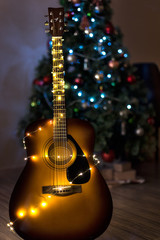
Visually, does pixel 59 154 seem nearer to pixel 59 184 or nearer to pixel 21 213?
pixel 59 184

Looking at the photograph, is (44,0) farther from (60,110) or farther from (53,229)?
(53,229)

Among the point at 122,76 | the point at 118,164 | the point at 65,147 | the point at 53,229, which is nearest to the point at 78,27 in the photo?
the point at 122,76

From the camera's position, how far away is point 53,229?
1.03 meters

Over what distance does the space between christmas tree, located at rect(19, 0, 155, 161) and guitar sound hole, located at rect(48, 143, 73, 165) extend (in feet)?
3.14

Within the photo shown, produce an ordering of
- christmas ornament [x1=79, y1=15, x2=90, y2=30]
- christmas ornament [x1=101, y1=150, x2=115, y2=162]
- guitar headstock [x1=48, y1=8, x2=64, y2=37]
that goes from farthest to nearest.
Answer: christmas ornament [x1=101, y1=150, x2=115, y2=162], christmas ornament [x1=79, y1=15, x2=90, y2=30], guitar headstock [x1=48, y1=8, x2=64, y2=37]

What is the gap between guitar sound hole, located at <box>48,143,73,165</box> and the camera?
112 centimetres

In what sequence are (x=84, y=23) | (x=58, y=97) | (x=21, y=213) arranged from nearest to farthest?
(x=21, y=213), (x=58, y=97), (x=84, y=23)

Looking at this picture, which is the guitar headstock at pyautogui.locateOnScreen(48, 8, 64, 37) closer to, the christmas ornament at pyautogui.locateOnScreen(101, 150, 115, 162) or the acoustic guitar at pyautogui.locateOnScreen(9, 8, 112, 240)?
the acoustic guitar at pyautogui.locateOnScreen(9, 8, 112, 240)

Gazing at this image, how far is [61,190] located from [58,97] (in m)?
0.38

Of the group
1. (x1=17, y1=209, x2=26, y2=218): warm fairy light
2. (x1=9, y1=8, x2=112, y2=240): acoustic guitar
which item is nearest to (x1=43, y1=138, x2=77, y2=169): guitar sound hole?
(x1=9, y1=8, x2=112, y2=240): acoustic guitar

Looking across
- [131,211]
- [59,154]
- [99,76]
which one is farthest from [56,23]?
[131,211]

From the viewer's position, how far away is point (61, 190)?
1081 millimetres

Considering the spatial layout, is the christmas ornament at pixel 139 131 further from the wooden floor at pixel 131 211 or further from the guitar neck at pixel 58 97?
the guitar neck at pixel 58 97

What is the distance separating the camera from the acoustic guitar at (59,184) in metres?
1.04
